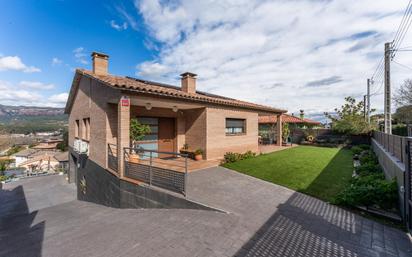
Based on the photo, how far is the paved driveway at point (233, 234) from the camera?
3230 mm

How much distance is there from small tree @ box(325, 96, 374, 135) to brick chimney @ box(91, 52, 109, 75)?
785 inches

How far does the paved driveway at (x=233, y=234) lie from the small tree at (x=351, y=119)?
15789 mm

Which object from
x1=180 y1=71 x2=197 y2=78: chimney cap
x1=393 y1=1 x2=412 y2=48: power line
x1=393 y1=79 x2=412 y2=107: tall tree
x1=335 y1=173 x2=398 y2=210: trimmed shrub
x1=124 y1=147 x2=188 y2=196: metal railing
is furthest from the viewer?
x1=393 y1=79 x2=412 y2=107: tall tree

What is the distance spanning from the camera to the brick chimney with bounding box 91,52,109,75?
33.8ft

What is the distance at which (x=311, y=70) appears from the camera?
16312 millimetres

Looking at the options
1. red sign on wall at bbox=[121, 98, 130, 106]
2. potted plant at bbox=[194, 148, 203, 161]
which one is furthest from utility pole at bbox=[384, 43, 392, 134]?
red sign on wall at bbox=[121, 98, 130, 106]

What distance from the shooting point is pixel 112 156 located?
Answer: 771cm

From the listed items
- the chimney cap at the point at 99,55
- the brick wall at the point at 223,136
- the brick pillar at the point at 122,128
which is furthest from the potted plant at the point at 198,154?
the chimney cap at the point at 99,55

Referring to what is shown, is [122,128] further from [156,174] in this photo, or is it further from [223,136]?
[223,136]

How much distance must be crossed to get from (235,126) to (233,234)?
881 cm

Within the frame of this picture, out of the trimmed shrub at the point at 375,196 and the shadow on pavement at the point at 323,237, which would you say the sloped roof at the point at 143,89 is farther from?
the trimmed shrub at the point at 375,196

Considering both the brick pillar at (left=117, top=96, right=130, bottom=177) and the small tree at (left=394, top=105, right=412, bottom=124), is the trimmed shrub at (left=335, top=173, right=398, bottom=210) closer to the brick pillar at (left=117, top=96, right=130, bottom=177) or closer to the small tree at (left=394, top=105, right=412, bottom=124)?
the brick pillar at (left=117, top=96, right=130, bottom=177)

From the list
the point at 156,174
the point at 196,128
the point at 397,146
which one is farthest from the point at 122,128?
the point at 397,146

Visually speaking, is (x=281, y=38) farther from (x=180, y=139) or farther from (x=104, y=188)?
(x=104, y=188)
